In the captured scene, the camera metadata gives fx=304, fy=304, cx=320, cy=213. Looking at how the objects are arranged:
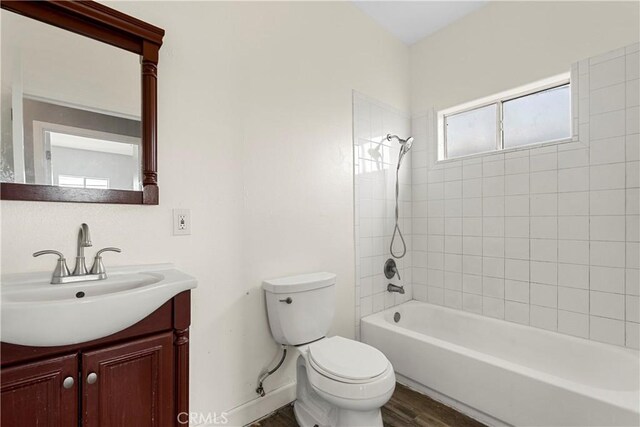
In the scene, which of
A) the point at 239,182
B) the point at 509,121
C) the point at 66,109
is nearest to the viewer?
the point at 66,109

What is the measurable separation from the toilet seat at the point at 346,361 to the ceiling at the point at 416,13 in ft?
7.57

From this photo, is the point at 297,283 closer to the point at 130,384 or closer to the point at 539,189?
the point at 130,384

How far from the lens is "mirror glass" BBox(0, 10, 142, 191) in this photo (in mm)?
1065

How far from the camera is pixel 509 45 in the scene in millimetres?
2145

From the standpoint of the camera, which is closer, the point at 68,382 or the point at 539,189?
the point at 68,382

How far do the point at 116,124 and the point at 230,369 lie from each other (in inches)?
50.0

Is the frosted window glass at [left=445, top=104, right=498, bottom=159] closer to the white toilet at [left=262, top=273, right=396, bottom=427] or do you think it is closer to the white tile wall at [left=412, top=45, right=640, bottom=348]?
the white tile wall at [left=412, top=45, right=640, bottom=348]

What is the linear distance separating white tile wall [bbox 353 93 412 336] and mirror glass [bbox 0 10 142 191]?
4.69ft

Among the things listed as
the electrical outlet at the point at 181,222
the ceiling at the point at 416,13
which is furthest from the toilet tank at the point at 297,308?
the ceiling at the point at 416,13

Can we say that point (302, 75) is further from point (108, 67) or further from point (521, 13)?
point (521, 13)

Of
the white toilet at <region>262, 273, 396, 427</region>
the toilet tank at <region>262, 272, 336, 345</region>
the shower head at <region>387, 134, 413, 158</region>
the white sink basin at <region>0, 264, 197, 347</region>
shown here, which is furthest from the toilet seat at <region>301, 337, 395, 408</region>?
the shower head at <region>387, 134, 413, 158</region>

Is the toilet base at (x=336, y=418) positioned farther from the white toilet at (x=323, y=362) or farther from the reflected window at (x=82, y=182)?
the reflected window at (x=82, y=182)

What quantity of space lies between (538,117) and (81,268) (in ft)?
8.98

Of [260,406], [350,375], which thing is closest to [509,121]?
[350,375]
